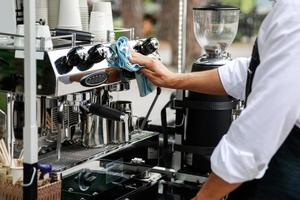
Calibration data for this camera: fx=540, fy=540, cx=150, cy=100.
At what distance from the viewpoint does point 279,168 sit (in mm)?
995

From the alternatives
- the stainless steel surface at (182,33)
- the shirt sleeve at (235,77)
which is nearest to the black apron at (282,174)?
the shirt sleeve at (235,77)

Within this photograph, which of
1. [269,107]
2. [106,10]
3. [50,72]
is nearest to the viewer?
[269,107]

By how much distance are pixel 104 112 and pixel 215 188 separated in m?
0.44

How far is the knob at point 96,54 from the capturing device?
3.94ft

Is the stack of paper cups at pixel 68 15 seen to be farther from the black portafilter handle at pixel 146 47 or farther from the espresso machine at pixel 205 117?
the espresso machine at pixel 205 117

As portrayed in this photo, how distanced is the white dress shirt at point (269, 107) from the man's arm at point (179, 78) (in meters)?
0.41

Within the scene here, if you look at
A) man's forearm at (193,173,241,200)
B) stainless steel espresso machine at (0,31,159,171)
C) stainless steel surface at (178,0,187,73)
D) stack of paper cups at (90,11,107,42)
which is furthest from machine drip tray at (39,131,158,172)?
stainless steel surface at (178,0,187,73)

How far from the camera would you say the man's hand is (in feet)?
4.38

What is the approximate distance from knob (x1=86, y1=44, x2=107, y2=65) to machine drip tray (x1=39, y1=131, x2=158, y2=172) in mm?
239

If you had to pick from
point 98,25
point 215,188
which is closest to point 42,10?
point 98,25

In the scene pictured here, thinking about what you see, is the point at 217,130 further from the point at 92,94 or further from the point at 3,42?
the point at 3,42

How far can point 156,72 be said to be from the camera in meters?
1.36

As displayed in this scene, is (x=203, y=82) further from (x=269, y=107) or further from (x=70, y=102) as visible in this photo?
(x=269, y=107)

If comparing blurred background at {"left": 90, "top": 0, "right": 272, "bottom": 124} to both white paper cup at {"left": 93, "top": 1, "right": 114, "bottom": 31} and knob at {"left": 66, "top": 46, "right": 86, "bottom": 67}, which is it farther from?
knob at {"left": 66, "top": 46, "right": 86, "bottom": 67}
